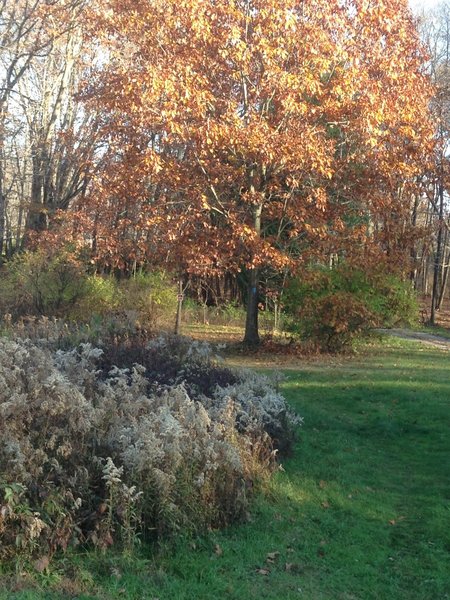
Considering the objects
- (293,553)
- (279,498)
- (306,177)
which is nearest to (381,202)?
(306,177)

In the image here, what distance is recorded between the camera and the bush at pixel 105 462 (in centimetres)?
476

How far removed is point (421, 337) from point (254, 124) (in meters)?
14.1

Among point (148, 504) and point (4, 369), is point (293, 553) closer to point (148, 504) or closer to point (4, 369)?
point (148, 504)

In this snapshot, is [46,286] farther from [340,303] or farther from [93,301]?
[340,303]

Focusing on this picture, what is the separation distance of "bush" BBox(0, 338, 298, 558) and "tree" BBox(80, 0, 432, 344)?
8.66 m

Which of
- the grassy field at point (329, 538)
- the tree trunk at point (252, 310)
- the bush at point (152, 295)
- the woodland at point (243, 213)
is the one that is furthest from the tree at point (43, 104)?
the grassy field at point (329, 538)

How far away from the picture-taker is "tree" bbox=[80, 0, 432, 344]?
14.3 m

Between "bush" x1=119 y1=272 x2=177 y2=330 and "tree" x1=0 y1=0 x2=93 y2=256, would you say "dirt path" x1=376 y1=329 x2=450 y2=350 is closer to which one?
"bush" x1=119 y1=272 x2=177 y2=330

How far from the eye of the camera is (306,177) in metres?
16.2

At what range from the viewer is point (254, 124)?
1439 cm

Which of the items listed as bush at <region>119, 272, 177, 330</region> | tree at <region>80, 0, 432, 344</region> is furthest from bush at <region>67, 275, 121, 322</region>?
tree at <region>80, 0, 432, 344</region>

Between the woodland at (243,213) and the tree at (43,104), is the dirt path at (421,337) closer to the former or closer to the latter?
the woodland at (243,213)

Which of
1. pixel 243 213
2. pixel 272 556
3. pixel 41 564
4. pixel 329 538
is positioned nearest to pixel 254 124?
pixel 243 213

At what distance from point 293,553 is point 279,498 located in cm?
114
